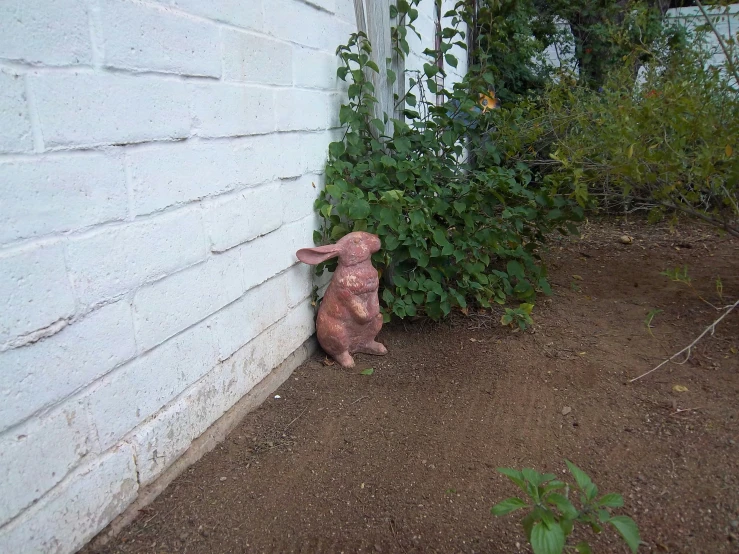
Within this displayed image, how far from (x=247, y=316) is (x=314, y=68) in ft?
4.21

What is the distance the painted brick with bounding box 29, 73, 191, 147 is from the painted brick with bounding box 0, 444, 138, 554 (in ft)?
3.13

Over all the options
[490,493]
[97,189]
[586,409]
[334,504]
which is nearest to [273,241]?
[97,189]

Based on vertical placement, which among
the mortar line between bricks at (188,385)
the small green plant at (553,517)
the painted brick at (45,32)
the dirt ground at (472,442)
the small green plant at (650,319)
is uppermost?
the painted brick at (45,32)

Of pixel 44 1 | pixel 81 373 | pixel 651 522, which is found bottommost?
pixel 651 522

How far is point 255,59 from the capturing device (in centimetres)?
232

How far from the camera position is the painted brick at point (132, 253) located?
159 cm

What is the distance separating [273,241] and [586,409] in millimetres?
1574

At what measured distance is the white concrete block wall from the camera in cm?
142

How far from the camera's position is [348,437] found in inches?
91.2

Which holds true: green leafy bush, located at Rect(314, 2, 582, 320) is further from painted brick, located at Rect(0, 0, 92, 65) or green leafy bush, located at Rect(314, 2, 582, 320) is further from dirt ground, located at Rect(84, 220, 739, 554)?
painted brick, located at Rect(0, 0, 92, 65)

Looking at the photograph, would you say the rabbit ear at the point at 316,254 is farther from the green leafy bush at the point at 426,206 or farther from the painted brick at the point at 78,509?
the painted brick at the point at 78,509

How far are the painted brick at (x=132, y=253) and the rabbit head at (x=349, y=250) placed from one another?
69 centimetres

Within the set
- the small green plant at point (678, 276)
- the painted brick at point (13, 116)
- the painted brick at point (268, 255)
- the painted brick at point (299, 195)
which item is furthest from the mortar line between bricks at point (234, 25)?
the small green plant at point (678, 276)

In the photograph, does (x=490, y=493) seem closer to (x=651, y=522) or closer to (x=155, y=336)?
(x=651, y=522)
